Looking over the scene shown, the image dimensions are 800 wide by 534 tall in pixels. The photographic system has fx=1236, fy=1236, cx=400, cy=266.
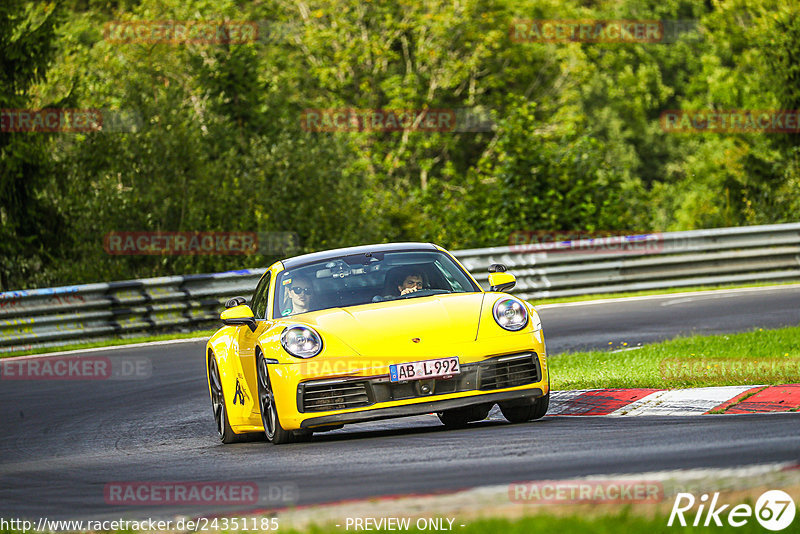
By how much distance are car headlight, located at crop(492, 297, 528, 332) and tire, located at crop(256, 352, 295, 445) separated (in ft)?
5.35

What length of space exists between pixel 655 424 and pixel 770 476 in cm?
276

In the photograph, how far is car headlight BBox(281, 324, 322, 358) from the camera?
27.0 feet

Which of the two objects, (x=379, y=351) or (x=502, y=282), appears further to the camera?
(x=502, y=282)

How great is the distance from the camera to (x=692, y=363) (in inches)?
436

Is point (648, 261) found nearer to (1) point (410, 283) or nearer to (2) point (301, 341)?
(1) point (410, 283)

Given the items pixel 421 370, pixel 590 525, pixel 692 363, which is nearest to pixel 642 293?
pixel 692 363

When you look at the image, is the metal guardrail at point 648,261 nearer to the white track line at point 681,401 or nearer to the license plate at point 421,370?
the white track line at point 681,401

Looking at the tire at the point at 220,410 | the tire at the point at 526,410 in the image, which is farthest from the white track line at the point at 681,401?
the tire at the point at 220,410

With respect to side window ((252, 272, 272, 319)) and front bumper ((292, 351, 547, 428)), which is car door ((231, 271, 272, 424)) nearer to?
side window ((252, 272, 272, 319))

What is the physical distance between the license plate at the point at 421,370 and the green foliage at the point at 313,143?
585 inches

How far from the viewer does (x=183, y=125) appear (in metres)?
24.0

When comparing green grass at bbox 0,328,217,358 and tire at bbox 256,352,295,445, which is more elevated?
tire at bbox 256,352,295,445

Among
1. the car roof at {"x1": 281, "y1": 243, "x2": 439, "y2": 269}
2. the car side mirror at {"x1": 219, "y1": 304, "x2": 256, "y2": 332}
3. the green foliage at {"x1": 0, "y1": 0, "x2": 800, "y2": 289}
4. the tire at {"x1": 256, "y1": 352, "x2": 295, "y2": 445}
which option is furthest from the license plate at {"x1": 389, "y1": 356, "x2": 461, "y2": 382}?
the green foliage at {"x1": 0, "y1": 0, "x2": 800, "y2": 289}

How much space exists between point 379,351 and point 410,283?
136cm
